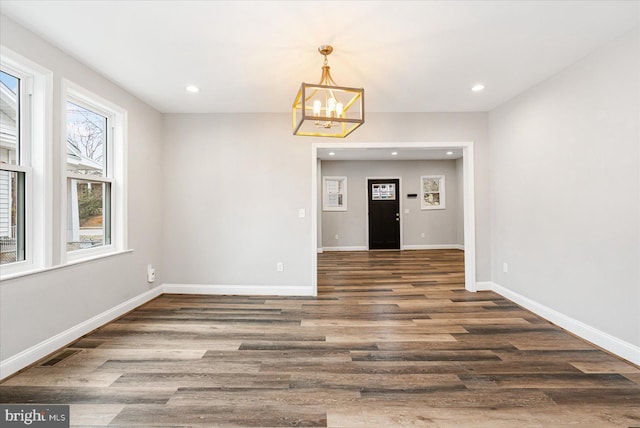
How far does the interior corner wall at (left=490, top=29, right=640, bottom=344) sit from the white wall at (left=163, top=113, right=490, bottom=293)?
1.22 meters

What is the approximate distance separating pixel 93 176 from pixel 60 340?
1.59m

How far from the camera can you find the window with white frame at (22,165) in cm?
231

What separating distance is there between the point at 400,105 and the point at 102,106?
3.48m

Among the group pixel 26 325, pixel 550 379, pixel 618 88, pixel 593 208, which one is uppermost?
pixel 618 88

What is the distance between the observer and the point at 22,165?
7.99ft

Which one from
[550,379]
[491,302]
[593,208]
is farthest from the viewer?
[491,302]

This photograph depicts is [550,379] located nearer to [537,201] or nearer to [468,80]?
[537,201]

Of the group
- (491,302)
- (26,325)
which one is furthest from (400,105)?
(26,325)

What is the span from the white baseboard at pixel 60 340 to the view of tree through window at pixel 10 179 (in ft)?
2.34

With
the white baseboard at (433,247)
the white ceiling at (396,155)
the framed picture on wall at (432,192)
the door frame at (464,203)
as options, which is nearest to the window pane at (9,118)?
the door frame at (464,203)

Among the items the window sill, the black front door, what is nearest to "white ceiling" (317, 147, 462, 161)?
the black front door

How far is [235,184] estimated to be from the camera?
14.2 feet

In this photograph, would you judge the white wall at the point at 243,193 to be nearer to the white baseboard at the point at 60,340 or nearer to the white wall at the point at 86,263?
the white wall at the point at 86,263

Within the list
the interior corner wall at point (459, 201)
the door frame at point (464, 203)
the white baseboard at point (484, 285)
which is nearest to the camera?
the door frame at point (464, 203)
